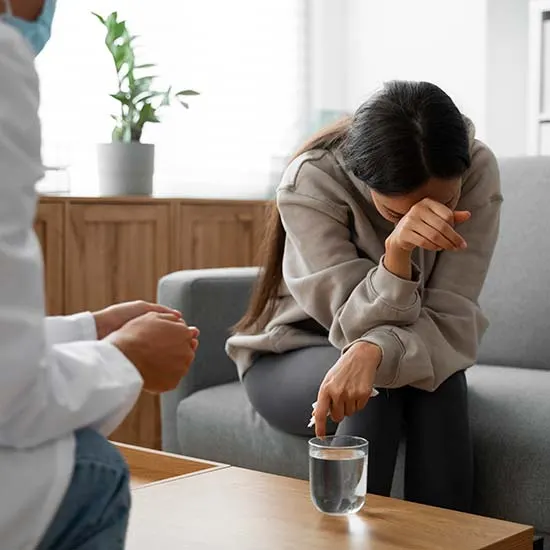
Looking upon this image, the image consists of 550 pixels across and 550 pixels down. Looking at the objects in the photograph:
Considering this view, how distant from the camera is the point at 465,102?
4.12m

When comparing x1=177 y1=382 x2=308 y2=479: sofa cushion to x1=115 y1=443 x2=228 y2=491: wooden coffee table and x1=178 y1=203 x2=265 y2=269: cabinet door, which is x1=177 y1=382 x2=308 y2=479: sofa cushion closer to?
x1=115 y1=443 x2=228 y2=491: wooden coffee table

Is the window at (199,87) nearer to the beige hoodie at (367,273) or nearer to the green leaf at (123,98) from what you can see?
the green leaf at (123,98)

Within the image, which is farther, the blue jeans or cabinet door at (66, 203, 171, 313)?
cabinet door at (66, 203, 171, 313)

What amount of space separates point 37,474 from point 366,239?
1.10m

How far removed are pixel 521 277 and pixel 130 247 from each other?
124cm

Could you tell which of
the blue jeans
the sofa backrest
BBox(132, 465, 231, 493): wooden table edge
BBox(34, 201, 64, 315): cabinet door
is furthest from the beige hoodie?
BBox(34, 201, 64, 315): cabinet door

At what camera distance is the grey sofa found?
2.09 metres

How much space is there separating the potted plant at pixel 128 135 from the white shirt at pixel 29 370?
2.35m

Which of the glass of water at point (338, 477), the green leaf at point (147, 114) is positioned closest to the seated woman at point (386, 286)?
the glass of water at point (338, 477)

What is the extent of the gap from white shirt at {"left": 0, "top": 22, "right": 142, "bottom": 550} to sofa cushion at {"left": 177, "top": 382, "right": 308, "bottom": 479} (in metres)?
1.09

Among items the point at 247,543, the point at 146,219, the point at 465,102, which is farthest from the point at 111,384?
the point at 465,102

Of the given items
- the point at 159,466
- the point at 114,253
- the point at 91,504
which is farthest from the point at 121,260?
the point at 91,504

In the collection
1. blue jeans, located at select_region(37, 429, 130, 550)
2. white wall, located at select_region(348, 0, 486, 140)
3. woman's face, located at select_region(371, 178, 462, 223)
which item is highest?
white wall, located at select_region(348, 0, 486, 140)

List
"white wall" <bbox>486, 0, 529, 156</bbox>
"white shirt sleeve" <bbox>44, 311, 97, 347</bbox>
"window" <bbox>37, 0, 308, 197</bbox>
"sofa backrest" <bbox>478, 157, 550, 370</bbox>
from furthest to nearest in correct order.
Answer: "white wall" <bbox>486, 0, 529, 156</bbox> → "window" <bbox>37, 0, 308, 197</bbox> → "sofa backrest" <bbox>478, 157, 550, 370</bbox> → "white shirt sleeve" <bbox>44, 311, 97, 347</bbox>
